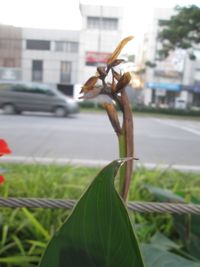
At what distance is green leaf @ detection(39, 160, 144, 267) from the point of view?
0.27 m

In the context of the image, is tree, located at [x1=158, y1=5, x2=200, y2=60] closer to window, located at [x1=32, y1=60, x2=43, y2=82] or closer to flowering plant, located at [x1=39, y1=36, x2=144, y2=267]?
window, located at [x1=32, y1=60, x2=43, y2=82]

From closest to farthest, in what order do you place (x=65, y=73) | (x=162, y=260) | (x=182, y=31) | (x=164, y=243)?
(x=162, y=260)
(x=164, y=243)
(x=182, y=31)
(x=65, y=73)

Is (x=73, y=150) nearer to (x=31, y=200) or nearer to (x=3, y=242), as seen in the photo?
(x=3, y=242)

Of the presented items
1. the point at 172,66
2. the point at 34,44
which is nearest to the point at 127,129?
the point at 34,44

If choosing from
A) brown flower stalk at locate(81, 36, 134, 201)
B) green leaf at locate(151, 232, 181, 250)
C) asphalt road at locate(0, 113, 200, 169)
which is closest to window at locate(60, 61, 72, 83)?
asphalt road at locate(0, 113, 200, 169)

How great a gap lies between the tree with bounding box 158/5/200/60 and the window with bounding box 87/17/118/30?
1666 mm

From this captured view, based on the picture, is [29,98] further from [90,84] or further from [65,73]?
[90,84]

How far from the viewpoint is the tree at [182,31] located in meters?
10.8

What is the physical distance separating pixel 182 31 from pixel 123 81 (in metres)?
11.5

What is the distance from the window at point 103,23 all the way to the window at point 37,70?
88.2 inches

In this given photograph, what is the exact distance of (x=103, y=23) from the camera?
13203 mm

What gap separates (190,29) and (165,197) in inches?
439

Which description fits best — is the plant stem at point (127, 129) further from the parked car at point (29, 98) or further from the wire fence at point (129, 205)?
the parked car at point (29, 98)

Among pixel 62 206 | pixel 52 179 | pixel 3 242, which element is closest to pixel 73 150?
pixel 52 179
